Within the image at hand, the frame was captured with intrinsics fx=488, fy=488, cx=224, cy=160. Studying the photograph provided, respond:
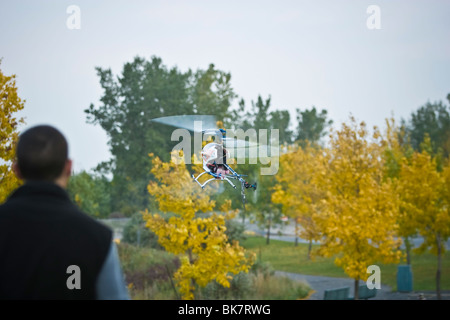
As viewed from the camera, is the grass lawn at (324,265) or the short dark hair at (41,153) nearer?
the short dark hair at (41,153)

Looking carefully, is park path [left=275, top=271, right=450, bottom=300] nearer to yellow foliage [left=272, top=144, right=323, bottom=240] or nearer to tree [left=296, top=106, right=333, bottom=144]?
yellow foliage [left=272, top=144, right=323, bottom=240]

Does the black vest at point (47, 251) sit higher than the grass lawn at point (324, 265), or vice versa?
the black vest at point (47, 251)

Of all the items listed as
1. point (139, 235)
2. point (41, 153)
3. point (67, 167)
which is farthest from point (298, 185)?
point (41, 153)

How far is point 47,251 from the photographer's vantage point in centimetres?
185

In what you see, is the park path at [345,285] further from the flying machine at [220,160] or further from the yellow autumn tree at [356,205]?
the flying machine at [220,160]

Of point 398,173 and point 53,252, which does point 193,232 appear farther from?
point 398,173

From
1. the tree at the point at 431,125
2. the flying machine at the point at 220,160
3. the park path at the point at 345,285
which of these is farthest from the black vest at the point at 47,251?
the tree at the point at 431,125

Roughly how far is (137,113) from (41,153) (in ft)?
90.1

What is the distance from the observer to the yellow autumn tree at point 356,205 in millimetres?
15133

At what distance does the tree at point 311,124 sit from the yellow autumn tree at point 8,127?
1425 inches

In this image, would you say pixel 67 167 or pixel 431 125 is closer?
pixel 67 167

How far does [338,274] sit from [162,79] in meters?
16.2

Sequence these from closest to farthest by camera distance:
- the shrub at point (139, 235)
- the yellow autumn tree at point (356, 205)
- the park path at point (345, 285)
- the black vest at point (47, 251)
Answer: the black vest at point (47, 251) → the yellow autumn tree at point (356, 205) → the park path at point (345, 285) → the shrub at point (139, 235)
